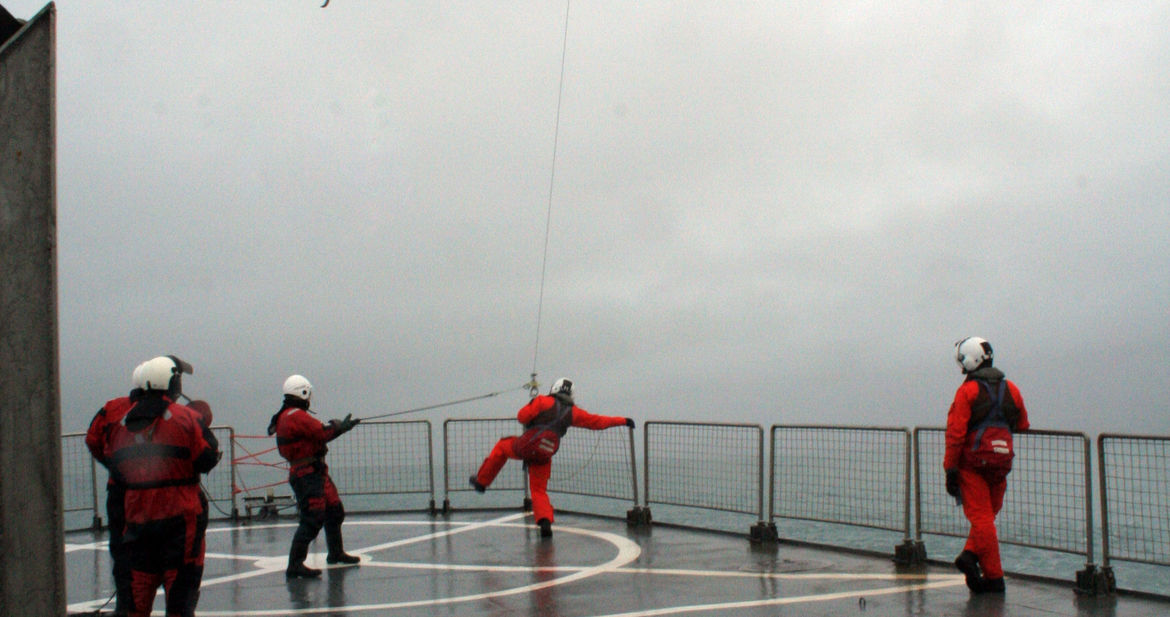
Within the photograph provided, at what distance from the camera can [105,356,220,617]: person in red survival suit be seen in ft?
20.9

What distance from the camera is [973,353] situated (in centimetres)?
867

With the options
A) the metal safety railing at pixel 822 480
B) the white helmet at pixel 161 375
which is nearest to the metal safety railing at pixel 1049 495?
the metal safety railing at pixel 822 480

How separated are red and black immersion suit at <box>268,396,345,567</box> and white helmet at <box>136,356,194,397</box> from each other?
351 cm

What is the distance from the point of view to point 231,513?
15.1 m

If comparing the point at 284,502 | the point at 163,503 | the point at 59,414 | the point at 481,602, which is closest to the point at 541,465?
the point at 481,602

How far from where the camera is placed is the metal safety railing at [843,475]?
1032 cm

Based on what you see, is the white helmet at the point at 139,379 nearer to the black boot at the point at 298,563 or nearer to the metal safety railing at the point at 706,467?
the black boot at the point at 298,563

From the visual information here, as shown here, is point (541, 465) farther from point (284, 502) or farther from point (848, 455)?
point (284, 502)

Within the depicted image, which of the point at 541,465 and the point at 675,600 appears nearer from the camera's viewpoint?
the point at 675,600

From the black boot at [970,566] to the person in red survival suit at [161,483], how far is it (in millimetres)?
5970

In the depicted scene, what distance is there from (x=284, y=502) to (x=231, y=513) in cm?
79

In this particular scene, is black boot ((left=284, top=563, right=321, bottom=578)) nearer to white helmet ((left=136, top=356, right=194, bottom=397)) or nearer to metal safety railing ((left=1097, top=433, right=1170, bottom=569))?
white helmet ((left=136, top=356, right=194, bottom=397))

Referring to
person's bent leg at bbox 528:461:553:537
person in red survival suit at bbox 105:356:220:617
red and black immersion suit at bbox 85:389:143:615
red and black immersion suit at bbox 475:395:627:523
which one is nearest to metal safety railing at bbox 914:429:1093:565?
red and black immersion suit at bbox 475:395:627:523

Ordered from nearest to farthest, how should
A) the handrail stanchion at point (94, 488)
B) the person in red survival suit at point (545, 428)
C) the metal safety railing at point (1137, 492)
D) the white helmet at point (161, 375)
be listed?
1. the white helmet at point (161, 375)
2. the metal safety railing at point (1137, 492)
3. the person in red survival suit at point (545, 428)
4. the handrail stanchion at point (94, 488)
